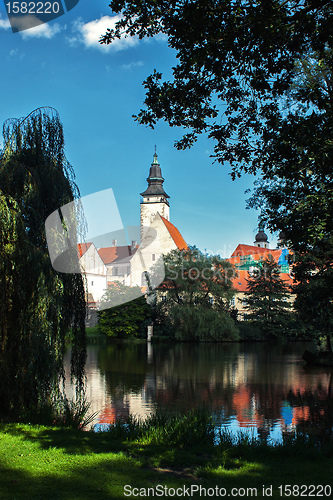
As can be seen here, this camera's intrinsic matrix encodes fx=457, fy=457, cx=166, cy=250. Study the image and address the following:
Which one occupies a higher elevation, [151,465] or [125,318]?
[125,318]

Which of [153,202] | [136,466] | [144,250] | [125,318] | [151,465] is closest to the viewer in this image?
[136,466]

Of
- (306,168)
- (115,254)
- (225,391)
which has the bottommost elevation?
(225,391)

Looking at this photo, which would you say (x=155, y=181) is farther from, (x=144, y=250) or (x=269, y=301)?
(x=269, y=301)

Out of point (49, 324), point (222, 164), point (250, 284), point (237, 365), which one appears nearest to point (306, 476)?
point (49, 324)

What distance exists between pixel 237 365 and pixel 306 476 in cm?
1843

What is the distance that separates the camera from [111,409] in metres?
12.1

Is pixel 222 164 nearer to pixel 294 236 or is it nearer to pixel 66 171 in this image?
pixel 294 236

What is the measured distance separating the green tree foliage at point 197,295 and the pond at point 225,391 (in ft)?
44.9

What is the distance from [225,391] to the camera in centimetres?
1548

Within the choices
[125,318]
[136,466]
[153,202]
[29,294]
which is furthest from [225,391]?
[153,202]

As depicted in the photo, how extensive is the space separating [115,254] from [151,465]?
232 feet

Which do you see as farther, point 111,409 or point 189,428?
point 111,409

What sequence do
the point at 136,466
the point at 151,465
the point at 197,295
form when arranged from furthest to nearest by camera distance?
the point at 197,295 < the point at 151,465 < the point at 136,466

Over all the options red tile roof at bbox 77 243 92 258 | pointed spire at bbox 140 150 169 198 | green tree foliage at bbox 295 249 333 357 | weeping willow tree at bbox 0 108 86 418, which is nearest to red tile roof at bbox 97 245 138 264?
pointed spire at bbox 140 150 169 198
